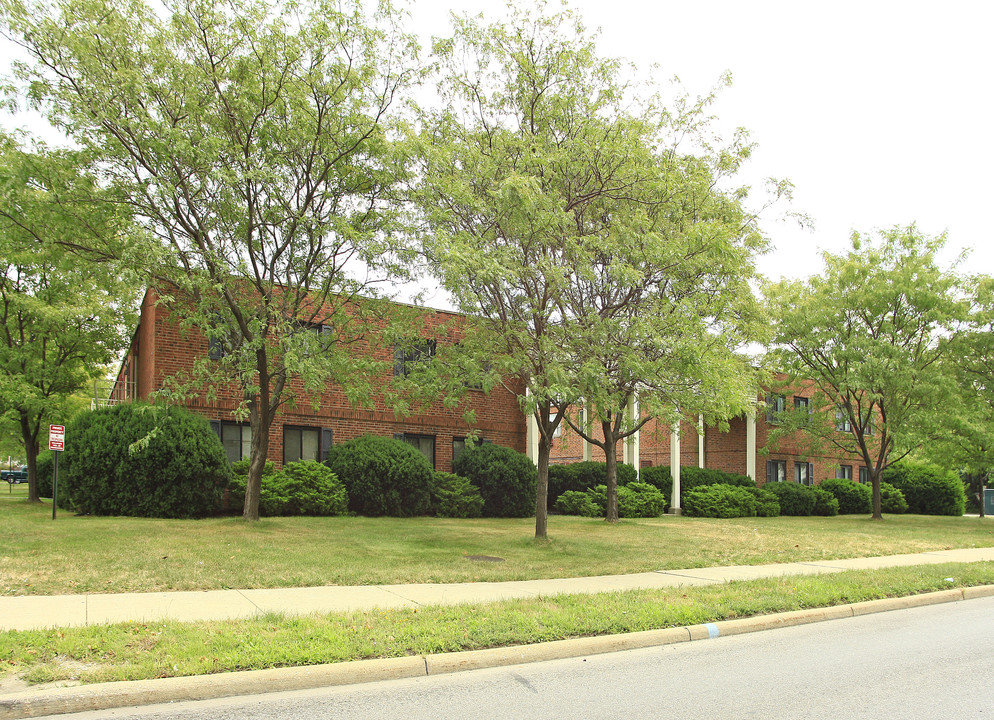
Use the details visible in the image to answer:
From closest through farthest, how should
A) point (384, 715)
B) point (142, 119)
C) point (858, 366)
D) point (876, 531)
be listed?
point (384, 715)
point (142, 119)
point (876, 531)
point (858, 366)

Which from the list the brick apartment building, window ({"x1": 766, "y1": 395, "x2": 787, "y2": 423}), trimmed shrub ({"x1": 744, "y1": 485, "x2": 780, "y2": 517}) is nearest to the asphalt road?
the brick apartment building

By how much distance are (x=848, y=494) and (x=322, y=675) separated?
2953cm

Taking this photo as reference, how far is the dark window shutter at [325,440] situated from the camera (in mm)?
20922

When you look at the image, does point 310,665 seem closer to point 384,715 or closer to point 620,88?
point 384,715

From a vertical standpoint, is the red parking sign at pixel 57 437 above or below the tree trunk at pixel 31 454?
above

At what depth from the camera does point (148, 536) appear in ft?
42.9

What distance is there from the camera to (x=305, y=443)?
20891 millimetres

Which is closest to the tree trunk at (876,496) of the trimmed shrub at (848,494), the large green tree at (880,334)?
the large green tree at (880,334)

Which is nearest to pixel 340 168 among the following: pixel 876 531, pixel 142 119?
pixel 142 119

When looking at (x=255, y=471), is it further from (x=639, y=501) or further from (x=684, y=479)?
(x=684, y=479)

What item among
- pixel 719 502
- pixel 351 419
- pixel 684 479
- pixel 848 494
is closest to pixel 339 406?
pixel 351 419

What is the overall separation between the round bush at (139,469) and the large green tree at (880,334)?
56.6 ft

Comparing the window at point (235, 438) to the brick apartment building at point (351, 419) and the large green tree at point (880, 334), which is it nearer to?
the brick apartment building at point (351, 419)

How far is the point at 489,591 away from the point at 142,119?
384 inches
